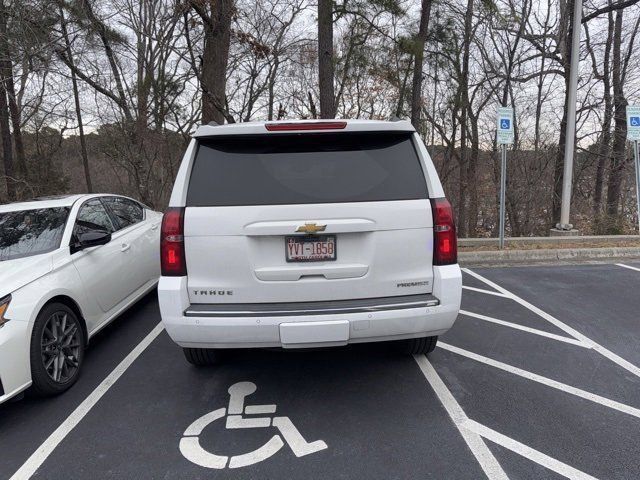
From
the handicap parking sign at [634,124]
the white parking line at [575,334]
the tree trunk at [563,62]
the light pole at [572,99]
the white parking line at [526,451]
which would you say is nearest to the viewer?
the white parking line at [526,451]

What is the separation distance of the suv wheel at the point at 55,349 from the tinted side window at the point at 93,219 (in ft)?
3.14

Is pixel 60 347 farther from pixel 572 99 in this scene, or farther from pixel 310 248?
pixel 572 99

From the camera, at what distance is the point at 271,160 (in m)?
2.76

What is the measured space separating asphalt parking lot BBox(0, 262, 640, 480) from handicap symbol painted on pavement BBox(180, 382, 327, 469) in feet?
0.03

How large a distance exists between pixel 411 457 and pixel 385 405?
1.78 ft

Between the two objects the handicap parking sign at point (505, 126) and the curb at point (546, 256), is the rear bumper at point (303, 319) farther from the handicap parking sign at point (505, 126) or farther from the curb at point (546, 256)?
the handicap parking sign at point (505, 126)

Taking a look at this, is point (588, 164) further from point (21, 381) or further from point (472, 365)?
point (21, 381)

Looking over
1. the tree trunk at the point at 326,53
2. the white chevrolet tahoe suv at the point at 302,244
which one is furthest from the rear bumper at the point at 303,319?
the tree trunk at the point at 326,53

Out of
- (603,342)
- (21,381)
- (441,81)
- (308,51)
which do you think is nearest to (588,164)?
(441,81)

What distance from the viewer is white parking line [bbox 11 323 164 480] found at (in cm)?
Result: 244

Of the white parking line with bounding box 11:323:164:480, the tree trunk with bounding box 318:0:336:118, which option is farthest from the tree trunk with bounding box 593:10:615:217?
the white parking line with bounding box 11:323:164:480

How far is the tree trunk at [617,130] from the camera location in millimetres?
15602

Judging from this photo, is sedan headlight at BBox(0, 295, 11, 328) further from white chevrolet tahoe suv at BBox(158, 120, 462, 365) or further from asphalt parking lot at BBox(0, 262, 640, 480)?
white chevrolet tahoe suv at BBox(158, 120, 462, 365)

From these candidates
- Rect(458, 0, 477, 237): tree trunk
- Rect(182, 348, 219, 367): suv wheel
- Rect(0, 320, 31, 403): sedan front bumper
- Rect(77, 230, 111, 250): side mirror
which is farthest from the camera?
Rect(458, 0, 477, 237): tree trunk
